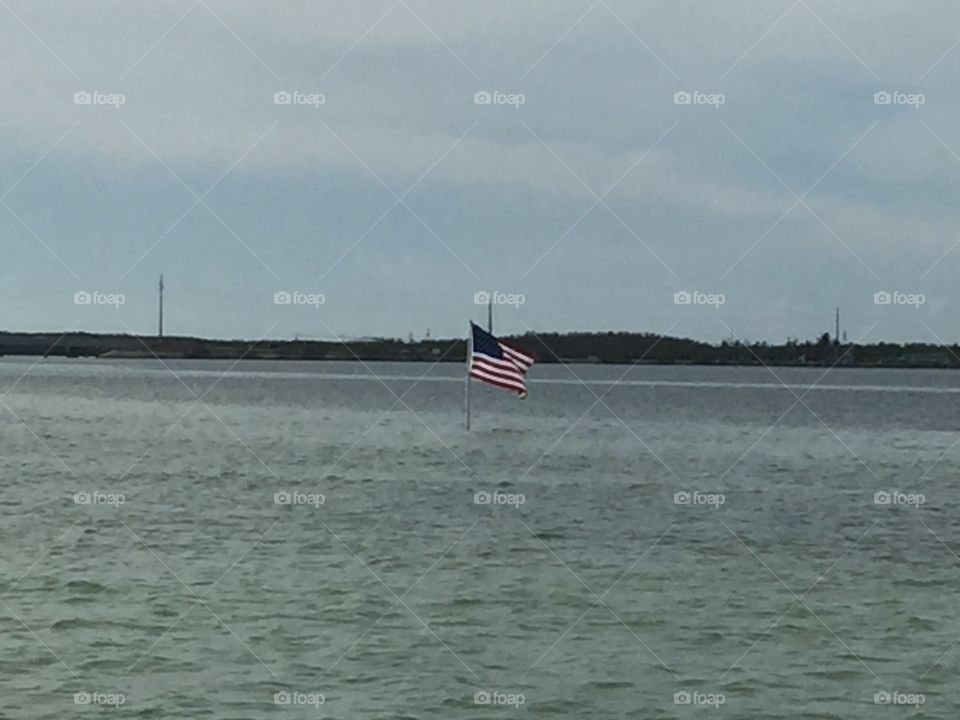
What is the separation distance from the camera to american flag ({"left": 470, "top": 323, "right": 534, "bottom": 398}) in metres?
41.9

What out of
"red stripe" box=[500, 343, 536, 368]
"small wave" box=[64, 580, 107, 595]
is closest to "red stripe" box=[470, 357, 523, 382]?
"red stripe" box=[500, 343, 536, 368]

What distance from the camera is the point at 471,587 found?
2433cm

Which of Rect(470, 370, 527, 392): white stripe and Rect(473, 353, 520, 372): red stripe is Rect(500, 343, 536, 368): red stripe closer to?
Rect(473, 353, 520, 372): red stripe

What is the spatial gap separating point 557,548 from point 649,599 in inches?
226

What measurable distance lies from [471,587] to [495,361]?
19.1 metres

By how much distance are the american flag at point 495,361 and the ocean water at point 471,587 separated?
9.88 ft

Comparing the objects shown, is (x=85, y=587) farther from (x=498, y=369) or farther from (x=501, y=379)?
(x=498, y=369)

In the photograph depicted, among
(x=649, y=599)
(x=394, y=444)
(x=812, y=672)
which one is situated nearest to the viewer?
(x=812, y=672)

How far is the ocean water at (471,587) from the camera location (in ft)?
59.4

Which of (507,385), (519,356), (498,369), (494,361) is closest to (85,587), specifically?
(507,385)

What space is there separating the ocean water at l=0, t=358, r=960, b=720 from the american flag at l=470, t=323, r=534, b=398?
3010 millimetres

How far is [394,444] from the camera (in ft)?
199

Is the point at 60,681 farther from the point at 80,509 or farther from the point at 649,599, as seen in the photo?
the point at 80,509

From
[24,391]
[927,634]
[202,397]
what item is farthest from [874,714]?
[24,391]
